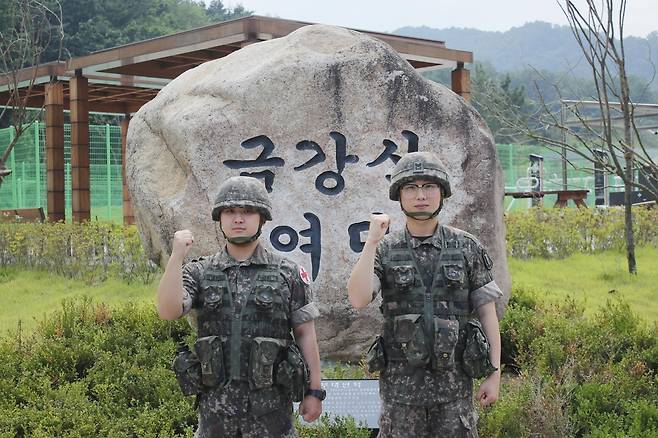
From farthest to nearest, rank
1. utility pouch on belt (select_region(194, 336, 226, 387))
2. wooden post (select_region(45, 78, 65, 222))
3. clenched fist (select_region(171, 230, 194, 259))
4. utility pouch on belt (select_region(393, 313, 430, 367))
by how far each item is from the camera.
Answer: wooden post (select_region(45, 78, 65, 222)), utility pouch on belt (select_region(393, 313, 430, 367)), utility pouch on belt (select_region(194, 336, 226, 387)), clenched fist (select_region(171, 230, 194, 259))

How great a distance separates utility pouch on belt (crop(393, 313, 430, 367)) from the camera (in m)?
3.18

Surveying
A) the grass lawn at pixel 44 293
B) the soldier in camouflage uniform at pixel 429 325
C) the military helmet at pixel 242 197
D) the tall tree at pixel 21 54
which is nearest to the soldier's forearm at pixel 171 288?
the military helmet at pixel 242 197

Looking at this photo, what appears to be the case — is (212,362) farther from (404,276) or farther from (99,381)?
(99,381)

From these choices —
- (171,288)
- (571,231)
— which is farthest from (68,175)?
(171,288)

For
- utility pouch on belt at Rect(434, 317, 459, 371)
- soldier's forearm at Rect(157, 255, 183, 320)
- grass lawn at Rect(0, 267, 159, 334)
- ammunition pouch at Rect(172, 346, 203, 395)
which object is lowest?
grass lawn at Rect(0, 267, 159, 334)

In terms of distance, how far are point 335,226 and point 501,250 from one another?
1.13 meters

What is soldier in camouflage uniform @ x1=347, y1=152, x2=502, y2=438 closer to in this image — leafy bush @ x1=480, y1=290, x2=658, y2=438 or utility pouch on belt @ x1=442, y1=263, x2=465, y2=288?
utility pouch on belt @ x1=442, y1=263, x2=465, y2=288

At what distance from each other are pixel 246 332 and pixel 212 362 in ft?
0.53

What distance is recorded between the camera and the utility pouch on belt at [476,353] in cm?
321

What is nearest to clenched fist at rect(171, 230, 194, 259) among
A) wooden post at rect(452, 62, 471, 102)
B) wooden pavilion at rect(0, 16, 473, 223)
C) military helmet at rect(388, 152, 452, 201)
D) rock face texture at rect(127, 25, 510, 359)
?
military helmet at rect(388, 152, 452, 201)

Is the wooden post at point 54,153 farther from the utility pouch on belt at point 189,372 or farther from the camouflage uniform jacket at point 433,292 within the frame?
the camouflage uniform jacket at point 433,292

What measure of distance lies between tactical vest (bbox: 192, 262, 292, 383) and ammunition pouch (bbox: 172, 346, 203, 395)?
0.10 meters

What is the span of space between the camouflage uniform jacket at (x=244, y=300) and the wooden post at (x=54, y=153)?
946 centimetres

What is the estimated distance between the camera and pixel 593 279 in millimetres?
8922
